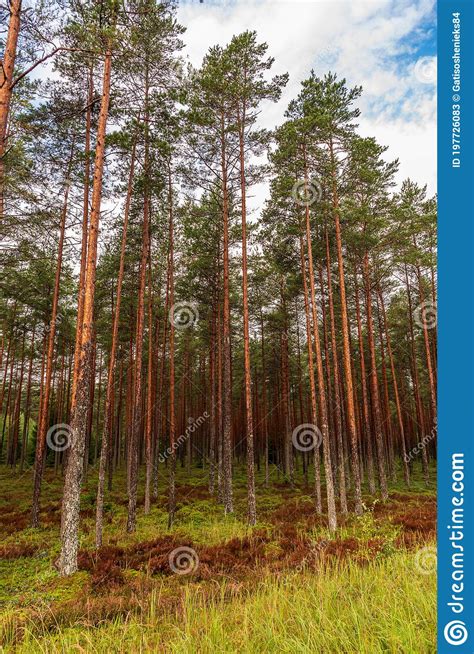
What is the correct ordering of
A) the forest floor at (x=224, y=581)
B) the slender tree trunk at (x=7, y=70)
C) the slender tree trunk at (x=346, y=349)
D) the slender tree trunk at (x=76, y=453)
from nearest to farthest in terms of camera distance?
the forest floor at (x=224, y=581) < the slender tree trunk at (x=7, y=70) < the slender tree trunk at (x=76, y=453) < the slender tree trunk at (x=346, y=349)

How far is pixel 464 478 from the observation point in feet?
4.86

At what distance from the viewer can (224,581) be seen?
584 centimetres

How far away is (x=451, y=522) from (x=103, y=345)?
92.9 ft

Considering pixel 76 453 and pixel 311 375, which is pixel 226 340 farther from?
pixel 76 453

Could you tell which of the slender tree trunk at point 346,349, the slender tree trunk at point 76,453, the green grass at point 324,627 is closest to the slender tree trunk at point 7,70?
the slender tree trunk at point 76,453

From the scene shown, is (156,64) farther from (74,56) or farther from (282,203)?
(282,203)

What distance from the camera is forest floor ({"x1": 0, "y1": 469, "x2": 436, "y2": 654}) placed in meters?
3.16

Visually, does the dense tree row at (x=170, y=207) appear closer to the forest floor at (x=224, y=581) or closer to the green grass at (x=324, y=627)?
the forest floor at (x=224, y=581)

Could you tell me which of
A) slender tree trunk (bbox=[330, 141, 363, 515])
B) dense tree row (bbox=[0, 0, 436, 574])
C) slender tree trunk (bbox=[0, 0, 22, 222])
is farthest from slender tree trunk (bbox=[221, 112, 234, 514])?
slender tree trunk (bbox=[0, 0, 22, 222])

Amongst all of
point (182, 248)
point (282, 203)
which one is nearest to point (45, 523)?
point (182, 248)

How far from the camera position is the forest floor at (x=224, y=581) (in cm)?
316

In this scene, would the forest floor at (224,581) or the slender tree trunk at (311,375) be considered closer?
the forest floor at (224,581)

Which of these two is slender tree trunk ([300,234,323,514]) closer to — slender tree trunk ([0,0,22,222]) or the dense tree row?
the dense tree row

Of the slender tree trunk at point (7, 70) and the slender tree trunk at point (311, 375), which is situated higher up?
the slender tree trunk at point (7, 70)
